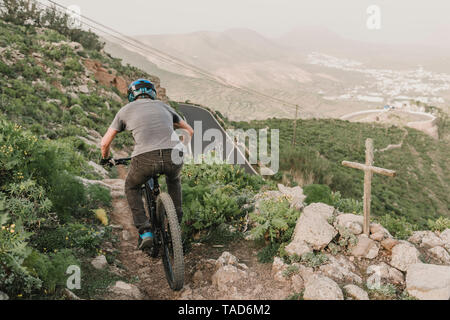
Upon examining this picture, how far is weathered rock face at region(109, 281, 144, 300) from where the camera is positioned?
3580 millimetres

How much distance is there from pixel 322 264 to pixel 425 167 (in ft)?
152

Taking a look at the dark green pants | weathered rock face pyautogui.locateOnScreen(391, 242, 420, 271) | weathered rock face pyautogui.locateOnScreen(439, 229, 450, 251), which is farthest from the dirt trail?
weathered rock face pyautogui.locateOnScreen(439, 229, 450, 251)

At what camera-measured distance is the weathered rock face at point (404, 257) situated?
160 inches

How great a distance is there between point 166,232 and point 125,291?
818mm

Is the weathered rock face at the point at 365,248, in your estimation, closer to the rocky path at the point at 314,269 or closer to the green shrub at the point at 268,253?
the rocky path at the point at 314,269

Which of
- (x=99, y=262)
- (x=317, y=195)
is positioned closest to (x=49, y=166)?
(x=99, y=262)

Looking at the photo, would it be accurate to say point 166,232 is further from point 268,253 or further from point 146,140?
point 268,253

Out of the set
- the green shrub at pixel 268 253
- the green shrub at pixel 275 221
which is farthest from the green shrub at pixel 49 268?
the green shrub at pixel 275 221

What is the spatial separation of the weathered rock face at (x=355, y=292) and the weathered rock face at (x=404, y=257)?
0.87 m

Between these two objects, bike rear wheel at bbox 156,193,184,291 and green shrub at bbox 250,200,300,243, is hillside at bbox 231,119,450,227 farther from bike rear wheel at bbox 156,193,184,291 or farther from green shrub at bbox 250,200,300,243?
bike rear wheel at bbox 156,193,184,291

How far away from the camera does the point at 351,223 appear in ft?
15.8

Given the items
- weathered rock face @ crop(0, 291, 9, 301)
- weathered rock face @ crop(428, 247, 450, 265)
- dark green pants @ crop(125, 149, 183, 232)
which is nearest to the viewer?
weathered rock face @ crop(0, 291, 9, 301)

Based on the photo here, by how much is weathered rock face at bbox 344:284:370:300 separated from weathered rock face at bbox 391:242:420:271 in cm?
87
